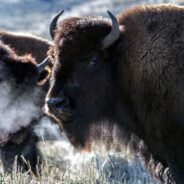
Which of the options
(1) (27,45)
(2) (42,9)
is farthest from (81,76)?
(2) (42,9)

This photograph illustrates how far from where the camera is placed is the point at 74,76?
271 inches

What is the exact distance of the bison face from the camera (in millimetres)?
6828

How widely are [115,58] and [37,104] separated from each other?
2.99 metres

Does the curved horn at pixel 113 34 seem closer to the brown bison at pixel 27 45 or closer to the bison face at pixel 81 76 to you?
the bison face at pixel 81 76

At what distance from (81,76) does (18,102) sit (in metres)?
2.90

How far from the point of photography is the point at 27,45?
11.1 m

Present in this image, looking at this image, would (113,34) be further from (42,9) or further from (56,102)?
(42,9)

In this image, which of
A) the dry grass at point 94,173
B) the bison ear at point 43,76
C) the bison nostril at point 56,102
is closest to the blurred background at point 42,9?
the bison ear at point 43,76

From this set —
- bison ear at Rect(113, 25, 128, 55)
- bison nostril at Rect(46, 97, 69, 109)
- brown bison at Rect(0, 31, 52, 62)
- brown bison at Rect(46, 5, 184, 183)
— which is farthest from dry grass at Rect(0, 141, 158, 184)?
brown bison at Rect(0, 31, 52, 62)

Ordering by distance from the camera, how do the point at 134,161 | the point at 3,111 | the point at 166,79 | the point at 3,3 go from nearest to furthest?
1. the point at 166,79
2. the point at 134,161
3. the point at 3,111
4. the point at 3,3

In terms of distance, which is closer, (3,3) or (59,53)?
(59,53)

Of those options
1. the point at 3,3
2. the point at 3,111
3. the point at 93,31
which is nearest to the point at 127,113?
the point at 93,31

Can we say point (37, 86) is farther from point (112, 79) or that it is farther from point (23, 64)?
point (112, 79)

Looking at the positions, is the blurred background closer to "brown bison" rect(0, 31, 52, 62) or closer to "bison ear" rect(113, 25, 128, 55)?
"brown bison" rect(0, 31, 52, 62)
